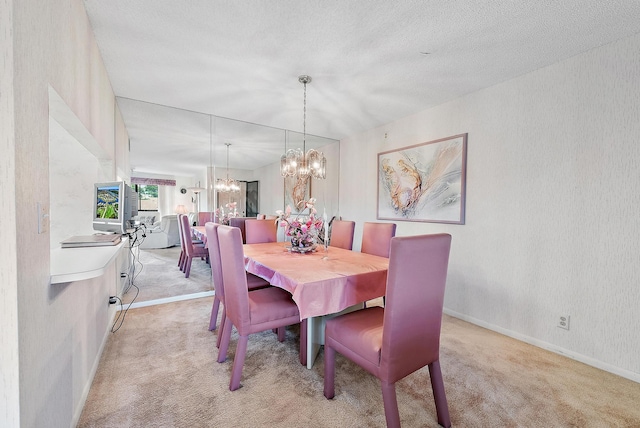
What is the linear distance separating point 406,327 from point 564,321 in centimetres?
187

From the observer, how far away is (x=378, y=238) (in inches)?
105

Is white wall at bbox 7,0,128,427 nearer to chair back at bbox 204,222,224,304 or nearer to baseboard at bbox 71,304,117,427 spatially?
baseboard at bbox 71,304,117,427

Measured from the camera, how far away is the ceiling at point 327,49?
1.70m

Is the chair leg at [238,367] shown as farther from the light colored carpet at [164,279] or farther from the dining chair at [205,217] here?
the dining chair at [205,217]

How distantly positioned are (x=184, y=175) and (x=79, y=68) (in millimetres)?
3266

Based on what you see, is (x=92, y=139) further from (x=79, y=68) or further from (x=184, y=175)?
(x=184, y=175)

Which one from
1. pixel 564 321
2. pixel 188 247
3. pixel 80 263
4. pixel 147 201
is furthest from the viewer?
pixel 147 201

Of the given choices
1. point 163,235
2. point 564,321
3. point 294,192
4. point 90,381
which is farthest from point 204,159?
point 564,321

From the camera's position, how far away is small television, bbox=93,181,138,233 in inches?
73.1

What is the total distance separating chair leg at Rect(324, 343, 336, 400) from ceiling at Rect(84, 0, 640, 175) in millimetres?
2106

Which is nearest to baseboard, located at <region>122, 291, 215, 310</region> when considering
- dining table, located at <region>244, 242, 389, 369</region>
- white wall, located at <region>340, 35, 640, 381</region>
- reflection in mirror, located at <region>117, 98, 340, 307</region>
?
reflection in mirror, located at <region>117, 98, 340, 307</region>

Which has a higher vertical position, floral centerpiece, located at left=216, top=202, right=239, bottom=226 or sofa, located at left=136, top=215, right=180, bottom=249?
floral centerpiece, located at left=216, top=202, right=239, bottom=226

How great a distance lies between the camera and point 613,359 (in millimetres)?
1972

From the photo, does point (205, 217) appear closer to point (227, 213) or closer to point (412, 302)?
point (227, 213)
